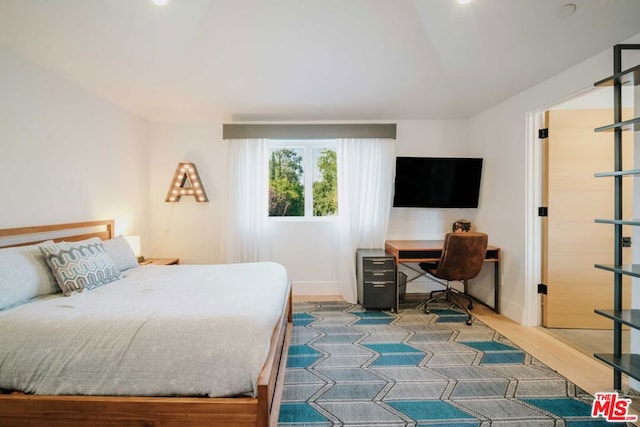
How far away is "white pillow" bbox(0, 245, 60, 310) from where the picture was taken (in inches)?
65.0

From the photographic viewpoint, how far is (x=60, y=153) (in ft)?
8.11

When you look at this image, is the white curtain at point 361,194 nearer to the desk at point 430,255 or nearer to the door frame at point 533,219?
the desk at point 430,255

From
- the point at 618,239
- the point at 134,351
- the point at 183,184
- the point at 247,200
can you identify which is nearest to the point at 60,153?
the point at 183,184

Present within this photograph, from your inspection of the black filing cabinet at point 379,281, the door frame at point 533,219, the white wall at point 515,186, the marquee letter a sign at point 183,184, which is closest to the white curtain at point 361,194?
the black filing cabinet at point 379,281

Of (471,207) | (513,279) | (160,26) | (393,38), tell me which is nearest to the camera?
(160,26)

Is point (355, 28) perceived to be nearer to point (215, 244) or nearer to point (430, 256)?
point (430, 256)

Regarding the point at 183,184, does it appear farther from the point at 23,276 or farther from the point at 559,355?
the point at 559,355

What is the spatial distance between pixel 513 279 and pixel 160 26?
4.28 metres

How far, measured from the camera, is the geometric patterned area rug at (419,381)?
1668 millimetres

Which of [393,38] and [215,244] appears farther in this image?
[215,244]

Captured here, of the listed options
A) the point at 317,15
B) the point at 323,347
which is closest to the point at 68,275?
the point at 323,347

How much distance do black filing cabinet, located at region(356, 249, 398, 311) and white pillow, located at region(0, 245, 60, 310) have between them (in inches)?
108

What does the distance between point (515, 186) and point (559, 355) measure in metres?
1.67

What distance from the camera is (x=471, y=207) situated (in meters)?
3.71
